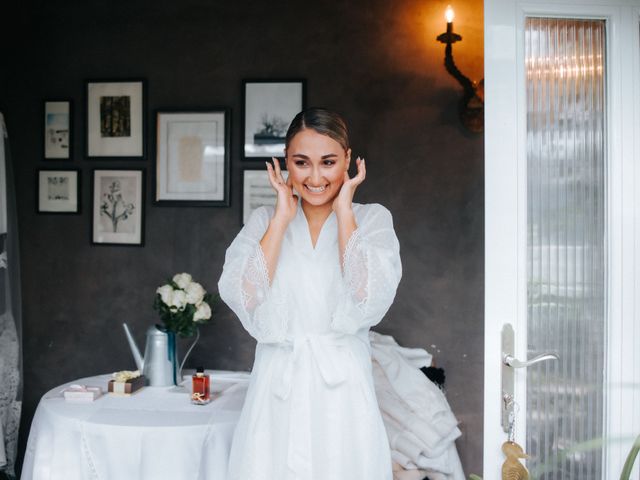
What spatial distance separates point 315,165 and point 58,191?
2.36m

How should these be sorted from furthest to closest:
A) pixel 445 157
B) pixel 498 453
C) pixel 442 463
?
pixel 445 157
pixel 442 463
pixel 498 453

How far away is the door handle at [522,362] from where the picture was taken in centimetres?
163

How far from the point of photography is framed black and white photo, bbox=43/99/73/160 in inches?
145

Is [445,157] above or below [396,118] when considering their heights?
below

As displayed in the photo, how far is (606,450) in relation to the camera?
1.74m

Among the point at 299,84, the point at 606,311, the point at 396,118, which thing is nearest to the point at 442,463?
the point at 606,311

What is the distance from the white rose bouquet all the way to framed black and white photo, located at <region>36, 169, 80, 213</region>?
1.18 metres

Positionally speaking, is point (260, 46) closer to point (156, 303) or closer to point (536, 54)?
point (156, 303)

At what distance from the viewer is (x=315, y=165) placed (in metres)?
1.89

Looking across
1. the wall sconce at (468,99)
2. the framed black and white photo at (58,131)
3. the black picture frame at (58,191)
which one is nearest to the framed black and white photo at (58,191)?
the black picture frame at (58,191)

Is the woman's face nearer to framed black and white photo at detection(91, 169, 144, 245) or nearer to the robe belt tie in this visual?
the robe belt tie

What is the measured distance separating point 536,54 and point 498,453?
114 cm

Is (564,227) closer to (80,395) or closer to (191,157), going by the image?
(80,395)

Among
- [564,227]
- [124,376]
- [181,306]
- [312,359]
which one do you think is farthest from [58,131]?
[564,227]
